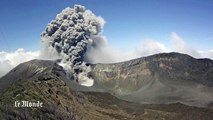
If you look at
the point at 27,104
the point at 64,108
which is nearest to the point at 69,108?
the point at 64,108

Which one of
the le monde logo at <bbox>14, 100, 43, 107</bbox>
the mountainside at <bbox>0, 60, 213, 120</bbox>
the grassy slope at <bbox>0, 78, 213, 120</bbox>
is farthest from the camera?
the grassy slope at <bbox>0, 78, 213, 120</bbox>

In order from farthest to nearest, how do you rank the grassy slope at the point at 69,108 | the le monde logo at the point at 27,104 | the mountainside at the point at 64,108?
1. the grassy slope at the point at 69,108
2. the le monde logo at the point at 27,104
3. the mountainside at the point at 64,108

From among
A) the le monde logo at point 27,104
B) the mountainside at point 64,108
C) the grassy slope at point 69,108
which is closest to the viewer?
the mountainside at point 64,108

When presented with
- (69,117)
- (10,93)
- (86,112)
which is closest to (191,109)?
(86,112)

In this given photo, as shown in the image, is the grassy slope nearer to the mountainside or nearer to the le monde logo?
the mountainside

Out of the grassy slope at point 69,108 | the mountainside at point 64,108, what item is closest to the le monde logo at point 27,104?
the mountainside at point 64,108

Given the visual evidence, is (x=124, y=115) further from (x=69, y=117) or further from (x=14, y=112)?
(x=14, y=112)

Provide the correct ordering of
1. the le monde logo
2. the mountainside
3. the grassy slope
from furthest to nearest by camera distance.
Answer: the grassy slope, the le monde logo, the mountainside

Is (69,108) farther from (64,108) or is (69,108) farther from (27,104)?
(27,104)

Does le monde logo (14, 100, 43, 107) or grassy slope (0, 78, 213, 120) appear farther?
grassy slope (0, 78, 213, 120)

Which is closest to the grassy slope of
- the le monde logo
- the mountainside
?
the mountainside

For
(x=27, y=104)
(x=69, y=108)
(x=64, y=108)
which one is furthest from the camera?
(x=69, y=108)

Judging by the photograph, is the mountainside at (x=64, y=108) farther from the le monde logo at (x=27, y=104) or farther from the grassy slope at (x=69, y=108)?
the le monde logo at (x=27, y=104)
